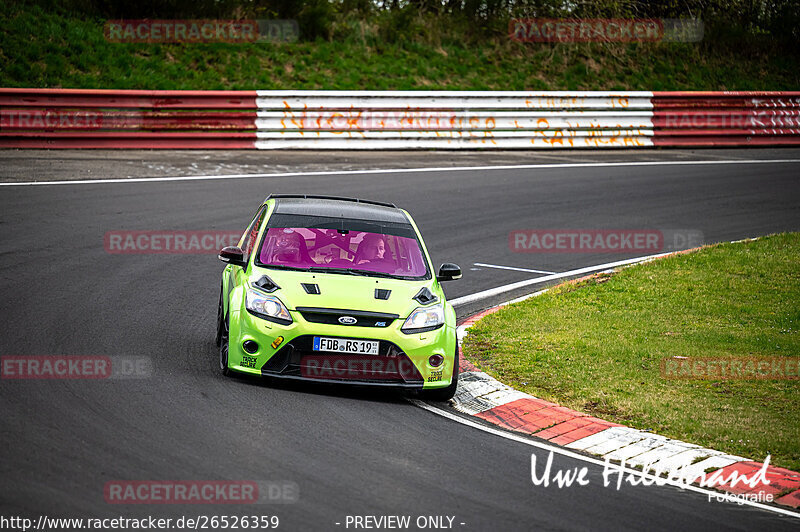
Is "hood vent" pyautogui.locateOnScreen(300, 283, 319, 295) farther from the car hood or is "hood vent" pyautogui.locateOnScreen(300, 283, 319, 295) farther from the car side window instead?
the car side window

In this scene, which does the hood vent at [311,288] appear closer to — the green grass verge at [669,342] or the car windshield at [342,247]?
the car windshield at [342,247]

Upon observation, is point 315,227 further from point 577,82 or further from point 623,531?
point 577,82

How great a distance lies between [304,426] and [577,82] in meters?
23.9

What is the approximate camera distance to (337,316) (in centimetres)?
793

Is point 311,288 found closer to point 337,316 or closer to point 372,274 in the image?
point 337,316

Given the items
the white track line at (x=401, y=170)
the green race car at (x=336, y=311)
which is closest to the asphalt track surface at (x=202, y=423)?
the green race car at (x=336, y=311)

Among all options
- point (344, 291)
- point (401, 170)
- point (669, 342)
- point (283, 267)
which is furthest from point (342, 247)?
point (401, 170)

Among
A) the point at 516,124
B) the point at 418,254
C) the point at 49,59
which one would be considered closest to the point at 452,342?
the point at 418,254

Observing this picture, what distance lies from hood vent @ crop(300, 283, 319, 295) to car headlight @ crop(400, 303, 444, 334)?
829 mm

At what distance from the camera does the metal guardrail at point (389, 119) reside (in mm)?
19578

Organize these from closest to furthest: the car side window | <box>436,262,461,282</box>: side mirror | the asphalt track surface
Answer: the asphalt track surface → <box>436,262,461,282</box>: side mirror → the car side window

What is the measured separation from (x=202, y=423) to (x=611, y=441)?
3148mm

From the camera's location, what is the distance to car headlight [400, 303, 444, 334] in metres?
8.11

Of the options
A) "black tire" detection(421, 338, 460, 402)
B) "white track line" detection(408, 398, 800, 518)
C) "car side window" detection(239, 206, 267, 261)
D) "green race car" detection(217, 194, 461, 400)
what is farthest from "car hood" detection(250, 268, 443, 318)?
"white track line" detection(408, 398, 800, 518)
